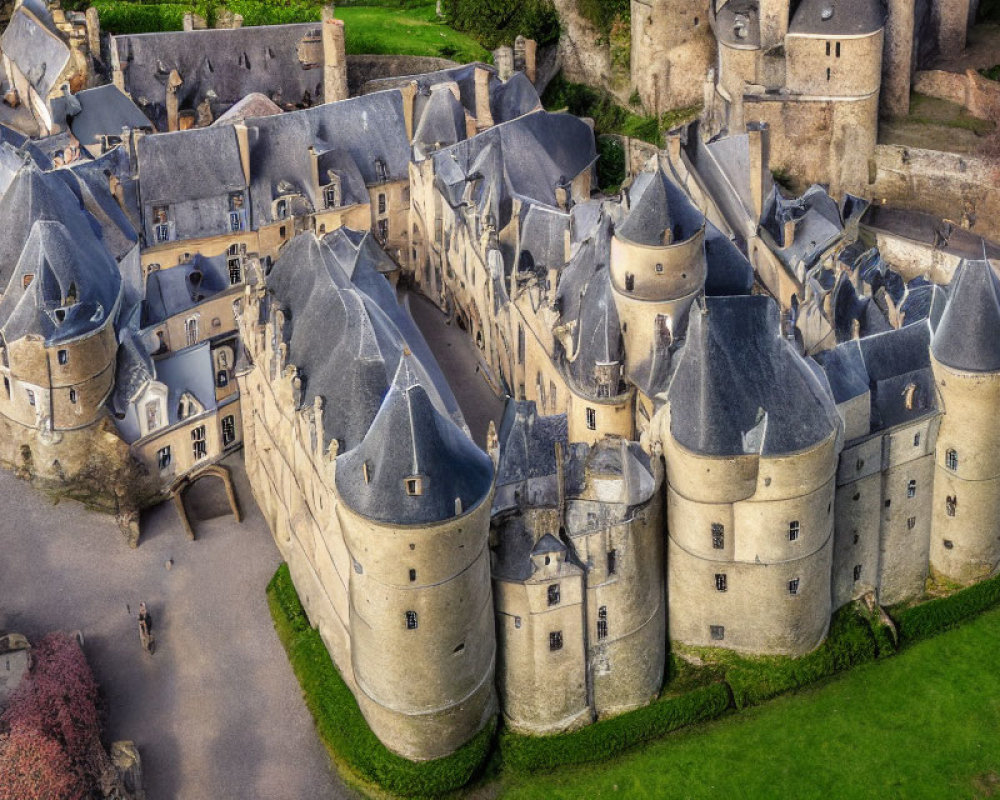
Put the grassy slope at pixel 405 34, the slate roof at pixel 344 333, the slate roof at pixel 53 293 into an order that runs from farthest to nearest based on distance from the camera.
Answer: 1. the grassy slope at pixel 405 34
2. the slate roof at pixel 53 293
3. the slate roof at pixel 344 333

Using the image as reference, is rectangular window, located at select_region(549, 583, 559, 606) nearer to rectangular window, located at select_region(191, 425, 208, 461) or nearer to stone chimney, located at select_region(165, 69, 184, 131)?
rectangular window, located at select_region(191, 425, 208, 461)

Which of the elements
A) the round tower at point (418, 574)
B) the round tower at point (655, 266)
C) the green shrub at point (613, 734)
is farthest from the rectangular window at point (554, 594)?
the round tower at point (655, 266)

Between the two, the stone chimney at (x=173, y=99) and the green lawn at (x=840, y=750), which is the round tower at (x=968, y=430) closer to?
the green lawn at (x=840, y=750)

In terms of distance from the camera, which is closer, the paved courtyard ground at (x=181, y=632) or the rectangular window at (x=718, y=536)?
the rectangular window at (x=718, y=536)

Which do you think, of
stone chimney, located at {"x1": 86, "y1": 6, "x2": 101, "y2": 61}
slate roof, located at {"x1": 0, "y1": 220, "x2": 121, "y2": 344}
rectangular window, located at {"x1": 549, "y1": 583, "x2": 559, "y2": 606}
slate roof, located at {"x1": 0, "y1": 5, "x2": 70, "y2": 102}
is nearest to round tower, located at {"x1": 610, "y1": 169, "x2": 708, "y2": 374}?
rectangular window, located at {"x1": 549, "y1": 583, "x2": 559, "y2": 606}

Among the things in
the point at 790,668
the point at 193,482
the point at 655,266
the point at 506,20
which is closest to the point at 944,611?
the point at 790,668

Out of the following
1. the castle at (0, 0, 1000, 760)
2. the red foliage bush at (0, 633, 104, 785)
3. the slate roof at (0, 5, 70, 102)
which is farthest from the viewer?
the slate roof at (0, 5, 70, 102)

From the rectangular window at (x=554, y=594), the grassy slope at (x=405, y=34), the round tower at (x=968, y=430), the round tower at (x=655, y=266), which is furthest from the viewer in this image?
the grassy slope at (x=405, y=34)
